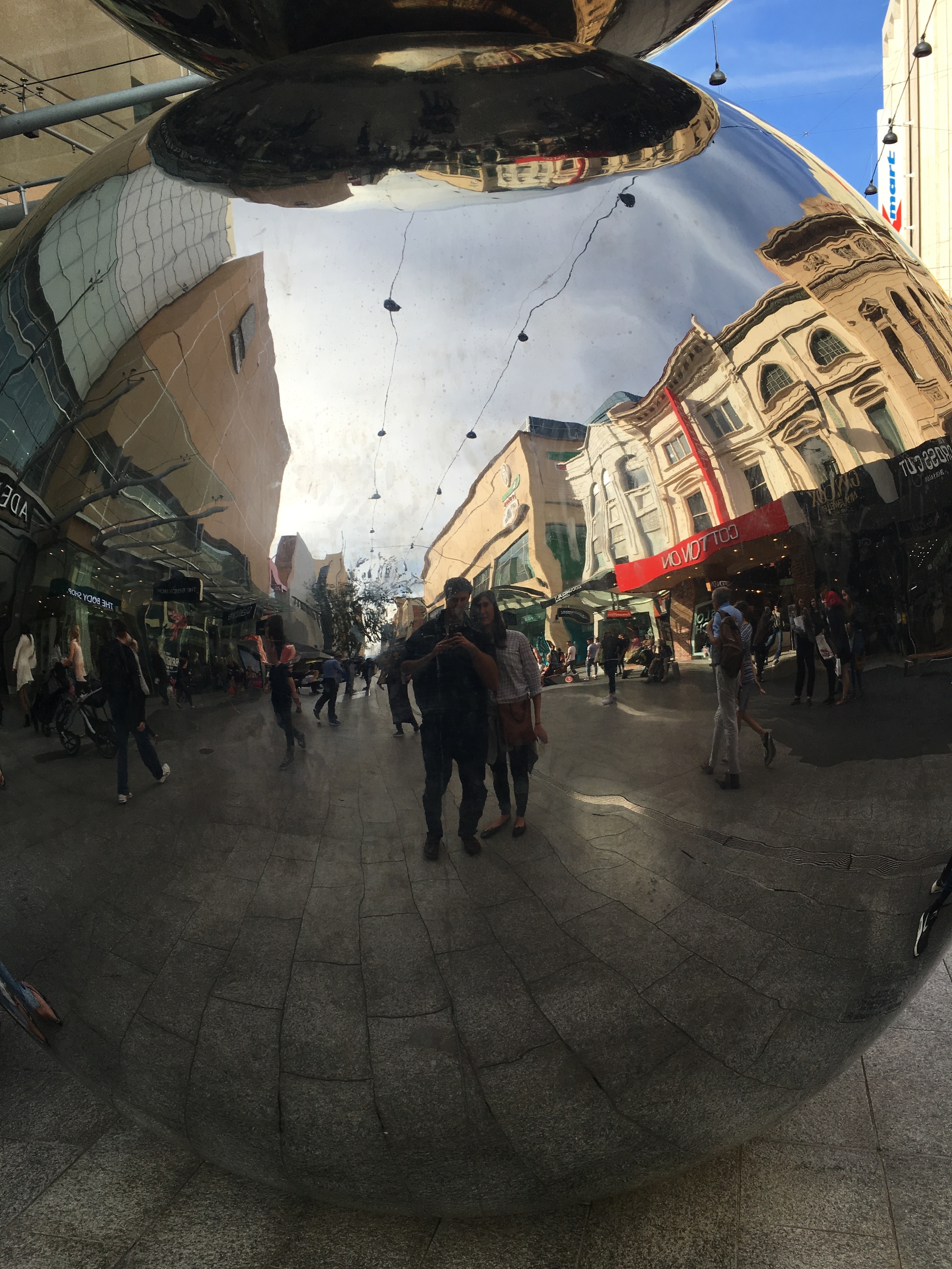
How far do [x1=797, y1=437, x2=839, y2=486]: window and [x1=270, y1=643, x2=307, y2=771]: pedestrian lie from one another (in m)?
0.93

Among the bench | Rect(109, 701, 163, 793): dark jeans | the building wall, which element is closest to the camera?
Rect(109, 701, 163, 793): dark jeans

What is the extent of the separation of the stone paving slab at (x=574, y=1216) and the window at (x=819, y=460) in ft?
4.55

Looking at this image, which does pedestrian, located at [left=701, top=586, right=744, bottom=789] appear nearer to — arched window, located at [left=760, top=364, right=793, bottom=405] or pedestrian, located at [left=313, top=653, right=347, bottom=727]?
arched window, located at [left=760, top=364, right=793, bottom=405]

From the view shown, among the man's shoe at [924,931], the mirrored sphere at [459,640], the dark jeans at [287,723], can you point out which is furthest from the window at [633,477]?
the man's shoe at [924,931]

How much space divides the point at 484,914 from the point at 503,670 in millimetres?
397

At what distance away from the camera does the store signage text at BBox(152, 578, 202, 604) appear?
1372mm

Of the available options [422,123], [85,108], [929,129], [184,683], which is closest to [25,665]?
[184,683]

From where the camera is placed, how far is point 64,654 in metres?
1.48

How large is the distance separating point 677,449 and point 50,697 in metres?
1.18

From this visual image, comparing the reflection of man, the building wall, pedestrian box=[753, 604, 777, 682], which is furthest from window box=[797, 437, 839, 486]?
the building wall

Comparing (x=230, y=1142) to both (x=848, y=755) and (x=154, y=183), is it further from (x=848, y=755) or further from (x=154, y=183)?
(x=154, y=183)

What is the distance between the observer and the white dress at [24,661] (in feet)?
4.94

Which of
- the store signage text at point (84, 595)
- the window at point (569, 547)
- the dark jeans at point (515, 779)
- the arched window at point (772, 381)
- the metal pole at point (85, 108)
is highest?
the metal pole at point (85, 108)

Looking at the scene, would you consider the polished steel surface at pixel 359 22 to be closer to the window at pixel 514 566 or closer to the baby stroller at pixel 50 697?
the window at pixel 514 566
